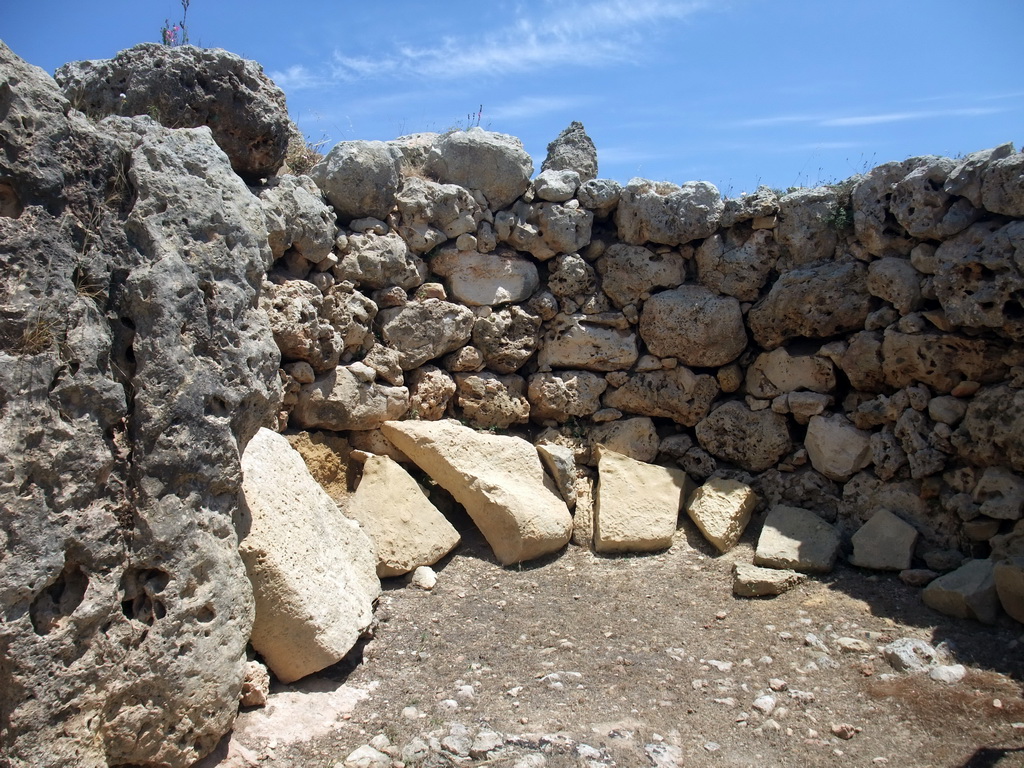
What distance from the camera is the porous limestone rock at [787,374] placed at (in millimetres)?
6051

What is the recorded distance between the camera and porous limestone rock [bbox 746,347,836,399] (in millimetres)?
6051

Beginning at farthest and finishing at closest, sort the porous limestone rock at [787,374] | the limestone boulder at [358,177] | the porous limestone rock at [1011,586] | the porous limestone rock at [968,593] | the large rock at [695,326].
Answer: the large rock at [695,326] → the porous limestone rock at [787,374] → the limestone boulder at [358,177] → the porous limestone rock at [968,593] → the porous limestone rock at [1011,586]

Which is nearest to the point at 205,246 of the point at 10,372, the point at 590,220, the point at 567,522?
the point at 10,372

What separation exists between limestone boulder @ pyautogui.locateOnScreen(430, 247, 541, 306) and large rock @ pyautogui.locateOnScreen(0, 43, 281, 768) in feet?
9.00

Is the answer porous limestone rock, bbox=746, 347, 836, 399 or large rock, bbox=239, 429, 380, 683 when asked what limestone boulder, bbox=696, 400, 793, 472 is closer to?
porous limestone rock, bbox=746, 347, 836, 399

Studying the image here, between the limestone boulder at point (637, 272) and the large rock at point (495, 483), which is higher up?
the limestone boulder at point (637, 272)

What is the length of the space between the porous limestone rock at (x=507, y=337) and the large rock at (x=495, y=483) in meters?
0.73

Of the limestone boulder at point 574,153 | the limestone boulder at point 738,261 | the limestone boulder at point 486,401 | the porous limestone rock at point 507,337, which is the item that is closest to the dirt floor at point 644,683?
the limestone boulder at point 486,401

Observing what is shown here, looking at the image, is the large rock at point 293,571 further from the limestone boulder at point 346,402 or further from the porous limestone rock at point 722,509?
the porous limestone rock at point 722,509

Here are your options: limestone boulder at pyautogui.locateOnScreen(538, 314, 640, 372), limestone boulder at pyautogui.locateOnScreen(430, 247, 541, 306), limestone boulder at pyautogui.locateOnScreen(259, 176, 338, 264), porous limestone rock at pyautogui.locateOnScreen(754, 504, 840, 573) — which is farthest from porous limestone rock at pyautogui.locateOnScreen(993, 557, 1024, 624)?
limestone boulder at pyautogui.locateOnScreen(259, 176, 338, 264)

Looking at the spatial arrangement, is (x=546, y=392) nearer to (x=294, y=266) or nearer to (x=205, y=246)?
(x=294, y=266)

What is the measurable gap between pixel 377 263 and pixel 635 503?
253 cm

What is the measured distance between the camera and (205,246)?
3613 millimetres

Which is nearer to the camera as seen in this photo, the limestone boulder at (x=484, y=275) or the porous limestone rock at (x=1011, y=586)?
the porous limestone rock at (x=1011, y=586)
